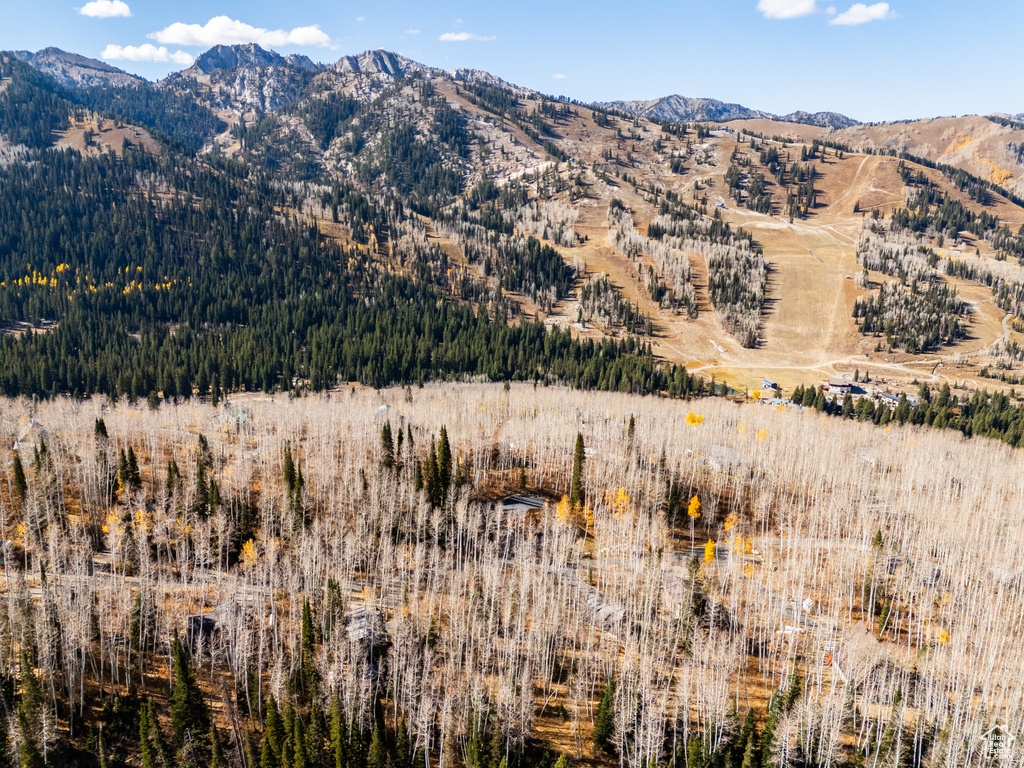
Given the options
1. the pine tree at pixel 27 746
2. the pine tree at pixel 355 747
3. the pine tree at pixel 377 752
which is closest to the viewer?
the pine tree at pixel 27 746

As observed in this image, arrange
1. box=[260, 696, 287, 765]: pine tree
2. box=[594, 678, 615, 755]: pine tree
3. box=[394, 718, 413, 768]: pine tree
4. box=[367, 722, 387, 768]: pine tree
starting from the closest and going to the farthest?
box=[260, 696, 287, 765]: pine tree → box=[367, 722, 387, 768]: pine tree → box=[394, 718, 413, 768]: pine tree → box=[594, 678, 615, 755]: pine tree

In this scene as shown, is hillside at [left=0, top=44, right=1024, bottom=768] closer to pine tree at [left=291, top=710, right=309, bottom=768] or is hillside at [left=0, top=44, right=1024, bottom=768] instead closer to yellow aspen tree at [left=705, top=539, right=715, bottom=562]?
yellow aspen tree at [left=705, top=539, right=715, bottom=562]

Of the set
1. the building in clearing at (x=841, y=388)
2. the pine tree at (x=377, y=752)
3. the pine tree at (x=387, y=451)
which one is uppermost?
the building in clearing at (x=841, y=388)

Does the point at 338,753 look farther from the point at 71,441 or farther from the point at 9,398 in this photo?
the point at 9,398

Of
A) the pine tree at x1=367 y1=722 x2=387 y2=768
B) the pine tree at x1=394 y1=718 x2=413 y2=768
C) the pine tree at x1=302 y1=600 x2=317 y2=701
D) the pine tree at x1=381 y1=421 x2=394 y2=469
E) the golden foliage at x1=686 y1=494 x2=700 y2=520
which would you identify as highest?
the pine tree at x1=381 y1=421 x2=394 y2=469

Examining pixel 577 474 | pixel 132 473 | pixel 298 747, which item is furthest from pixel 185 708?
pixel 577 474

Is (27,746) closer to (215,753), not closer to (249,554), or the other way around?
(215,753)

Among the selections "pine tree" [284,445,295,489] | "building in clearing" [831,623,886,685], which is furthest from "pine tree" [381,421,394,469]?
"building in clearing" [831,623,886,685]

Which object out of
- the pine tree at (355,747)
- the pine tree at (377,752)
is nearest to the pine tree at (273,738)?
the pine tree at (355,747)

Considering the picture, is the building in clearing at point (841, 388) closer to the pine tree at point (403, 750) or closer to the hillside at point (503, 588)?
the hillside at point (503, 588)
